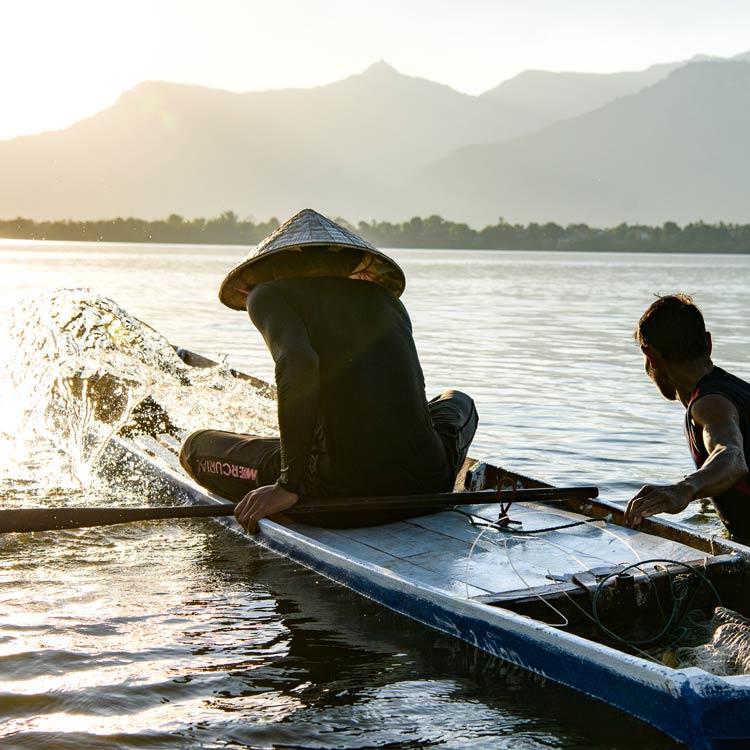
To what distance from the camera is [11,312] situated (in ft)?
37.8

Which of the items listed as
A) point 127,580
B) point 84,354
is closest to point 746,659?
point 127,580

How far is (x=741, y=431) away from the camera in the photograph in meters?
5.31

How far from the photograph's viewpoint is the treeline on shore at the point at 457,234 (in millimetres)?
145875

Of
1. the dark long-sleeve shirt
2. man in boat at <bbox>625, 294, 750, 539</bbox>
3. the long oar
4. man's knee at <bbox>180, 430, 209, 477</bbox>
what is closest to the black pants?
man's knee at <bbox>180, 430, 209, 477</bbox>

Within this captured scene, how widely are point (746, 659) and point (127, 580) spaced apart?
148 inches

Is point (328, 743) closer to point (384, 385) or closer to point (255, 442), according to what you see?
point (384, 385)

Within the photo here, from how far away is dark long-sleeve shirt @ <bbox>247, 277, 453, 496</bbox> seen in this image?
553cm

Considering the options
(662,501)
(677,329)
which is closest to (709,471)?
(662,501)

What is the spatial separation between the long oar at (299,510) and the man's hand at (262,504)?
85mm

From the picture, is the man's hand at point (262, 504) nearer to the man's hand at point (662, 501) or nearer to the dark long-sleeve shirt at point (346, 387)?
the dark long-sleeve shirt at point (346, 387)

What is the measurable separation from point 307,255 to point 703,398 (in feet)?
7.58

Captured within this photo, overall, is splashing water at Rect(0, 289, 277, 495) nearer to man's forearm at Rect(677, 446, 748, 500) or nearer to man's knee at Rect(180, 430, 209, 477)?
man's knee at Rect(180, 430, 209, 477)

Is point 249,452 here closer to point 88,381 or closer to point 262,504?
point 262,504

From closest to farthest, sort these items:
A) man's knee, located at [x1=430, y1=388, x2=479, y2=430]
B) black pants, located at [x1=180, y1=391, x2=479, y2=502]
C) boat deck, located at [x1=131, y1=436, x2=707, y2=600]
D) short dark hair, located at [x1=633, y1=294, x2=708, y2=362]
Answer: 1. boat deck, located at [x1=131, y1=436, x2=707, y2=600]
2. short dark hair, located at [x1=633, y1=294, x2=708, y2=362]
3. black pants, located at [x1=180, y1=391, x2=479, y2=502]
4. man's knee, located at [x1=430, y1=388, x2=479, y2=430]
